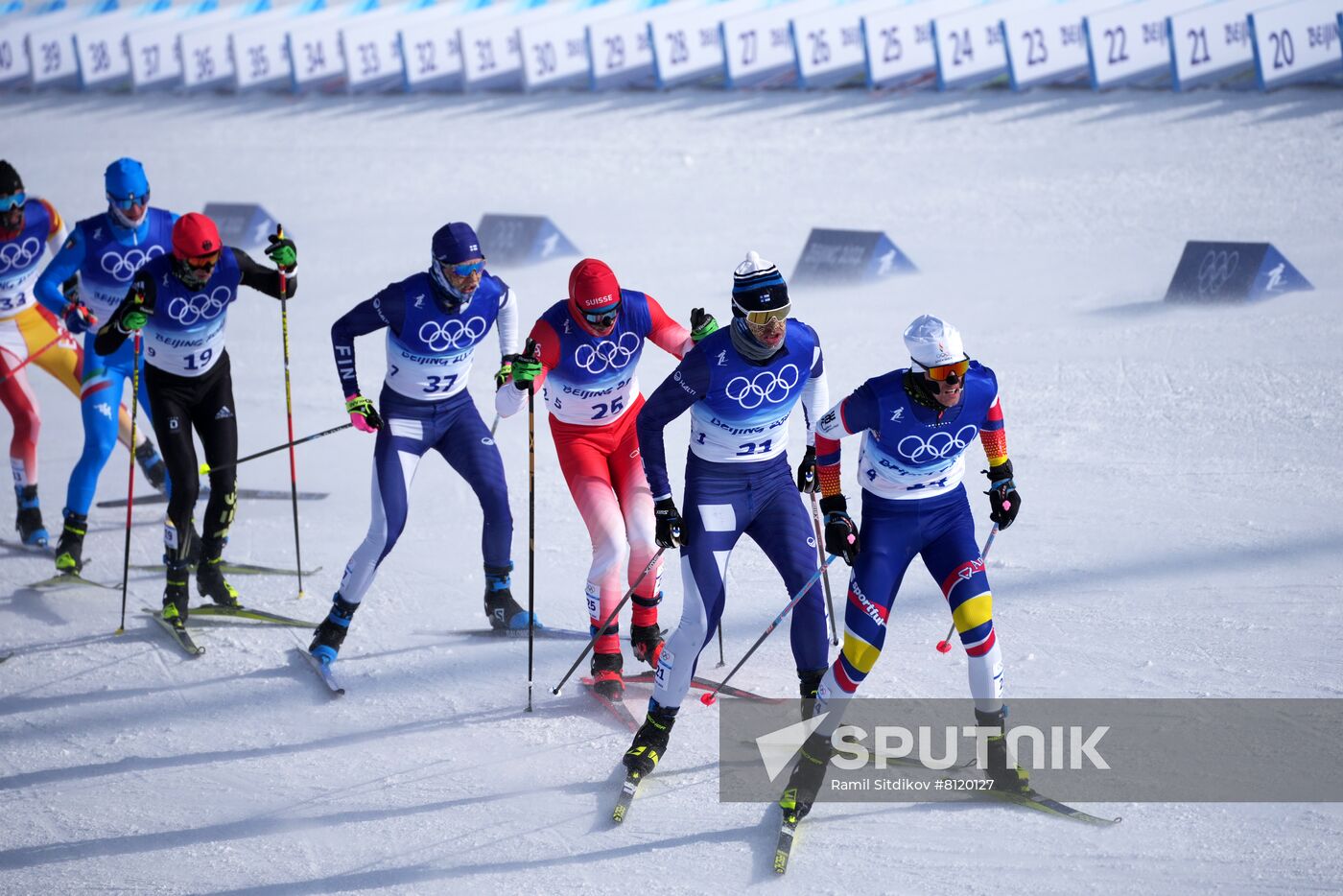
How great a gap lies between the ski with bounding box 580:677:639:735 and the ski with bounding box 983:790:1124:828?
1.72m

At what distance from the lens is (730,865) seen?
551 cm

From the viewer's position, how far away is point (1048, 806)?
5695mm

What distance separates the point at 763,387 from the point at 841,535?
754 millimetres

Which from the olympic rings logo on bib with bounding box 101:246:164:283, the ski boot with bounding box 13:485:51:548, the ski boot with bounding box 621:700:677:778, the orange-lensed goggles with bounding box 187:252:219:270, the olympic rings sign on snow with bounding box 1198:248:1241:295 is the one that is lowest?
the ski boot with bounding box 621:700:677:778

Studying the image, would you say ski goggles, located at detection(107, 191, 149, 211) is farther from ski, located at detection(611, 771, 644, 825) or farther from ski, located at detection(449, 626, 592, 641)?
ski, located at detection(611, 771, 644, 825)

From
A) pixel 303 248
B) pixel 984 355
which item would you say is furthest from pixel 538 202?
pixel 984 355

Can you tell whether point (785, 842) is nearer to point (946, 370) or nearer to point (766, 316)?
point (946, 370)

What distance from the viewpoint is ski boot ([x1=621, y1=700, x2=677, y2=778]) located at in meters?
6.09

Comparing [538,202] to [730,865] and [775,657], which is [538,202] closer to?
[775,657]

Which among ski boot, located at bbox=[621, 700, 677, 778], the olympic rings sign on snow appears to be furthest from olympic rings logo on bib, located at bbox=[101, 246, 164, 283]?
the olympic rings sign on snow

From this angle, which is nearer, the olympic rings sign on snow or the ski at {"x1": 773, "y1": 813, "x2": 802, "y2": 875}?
the ski at {"x1": 773, "y1": 813, "x2": 802, "y2": 875}

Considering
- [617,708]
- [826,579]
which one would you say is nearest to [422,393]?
[617,708]

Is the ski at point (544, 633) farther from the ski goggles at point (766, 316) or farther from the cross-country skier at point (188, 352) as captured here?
the ski goggles at point (766, 316)

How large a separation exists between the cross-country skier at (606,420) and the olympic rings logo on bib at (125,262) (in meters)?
2.85
